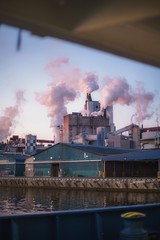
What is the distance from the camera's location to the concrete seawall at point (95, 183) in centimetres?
2795

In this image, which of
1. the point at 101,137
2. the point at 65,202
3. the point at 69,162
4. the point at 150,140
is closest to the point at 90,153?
the point at 69,162

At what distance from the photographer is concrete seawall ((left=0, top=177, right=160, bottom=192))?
91.7ft

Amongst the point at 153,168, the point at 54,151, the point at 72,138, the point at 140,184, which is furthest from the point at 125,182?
the point at 72,138

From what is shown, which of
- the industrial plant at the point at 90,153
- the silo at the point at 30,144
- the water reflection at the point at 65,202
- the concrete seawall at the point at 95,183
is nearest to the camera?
the water reflection at the point at 65,202

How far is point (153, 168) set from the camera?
123 ft

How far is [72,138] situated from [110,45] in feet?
194

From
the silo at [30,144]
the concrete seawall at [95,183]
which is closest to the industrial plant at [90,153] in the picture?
the silo at [30,144]

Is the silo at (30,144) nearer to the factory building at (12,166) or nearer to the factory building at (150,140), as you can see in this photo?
the factory building at (12,166)

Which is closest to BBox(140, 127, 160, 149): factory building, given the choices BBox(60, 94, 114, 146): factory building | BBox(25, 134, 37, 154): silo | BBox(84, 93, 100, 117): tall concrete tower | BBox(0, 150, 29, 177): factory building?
BBox(60, 94, 114, 146): factory building

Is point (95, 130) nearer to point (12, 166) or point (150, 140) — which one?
point (150, 140)

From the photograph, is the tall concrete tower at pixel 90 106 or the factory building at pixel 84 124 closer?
the factory building at pixel 84 124

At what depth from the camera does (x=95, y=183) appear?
102 ft

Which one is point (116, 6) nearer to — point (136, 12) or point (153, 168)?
point (136, 12)

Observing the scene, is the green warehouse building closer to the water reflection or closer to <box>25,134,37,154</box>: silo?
the water reflection
